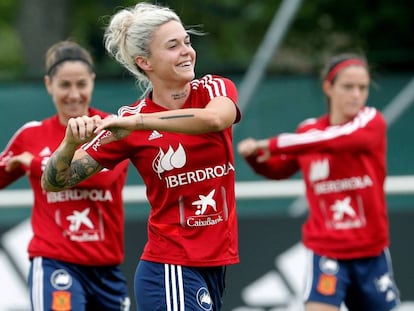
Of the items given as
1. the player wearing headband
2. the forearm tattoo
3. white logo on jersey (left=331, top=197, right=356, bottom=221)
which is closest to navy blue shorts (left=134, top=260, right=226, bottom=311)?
the forearm tattoo

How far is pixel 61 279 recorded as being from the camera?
6492 millimetres

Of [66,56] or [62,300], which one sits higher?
[66,56]

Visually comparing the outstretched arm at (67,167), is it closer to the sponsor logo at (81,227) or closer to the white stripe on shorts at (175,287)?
the white stripe on shorts at (175,287)

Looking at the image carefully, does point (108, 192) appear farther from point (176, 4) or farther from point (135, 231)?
point (176, 4)

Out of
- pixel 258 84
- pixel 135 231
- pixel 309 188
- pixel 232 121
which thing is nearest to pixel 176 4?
pixel 258 84

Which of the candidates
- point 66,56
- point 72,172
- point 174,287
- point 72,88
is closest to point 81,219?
point 72,88

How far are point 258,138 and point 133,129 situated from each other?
16.4ft

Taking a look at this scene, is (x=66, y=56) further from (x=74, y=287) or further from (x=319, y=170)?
(x=319, y=170)

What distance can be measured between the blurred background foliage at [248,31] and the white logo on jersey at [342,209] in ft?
10.2

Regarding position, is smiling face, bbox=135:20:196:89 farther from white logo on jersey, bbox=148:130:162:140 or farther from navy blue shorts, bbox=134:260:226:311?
navy blue shorts, bbox=134:260:226:311

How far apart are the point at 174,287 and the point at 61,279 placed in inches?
53.8

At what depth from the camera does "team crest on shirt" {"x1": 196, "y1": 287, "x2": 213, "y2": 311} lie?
5320 millimetres

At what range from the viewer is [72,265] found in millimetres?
6566

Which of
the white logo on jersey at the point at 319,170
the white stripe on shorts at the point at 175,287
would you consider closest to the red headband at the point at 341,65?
the white logo on jersey at the point at 319,170
